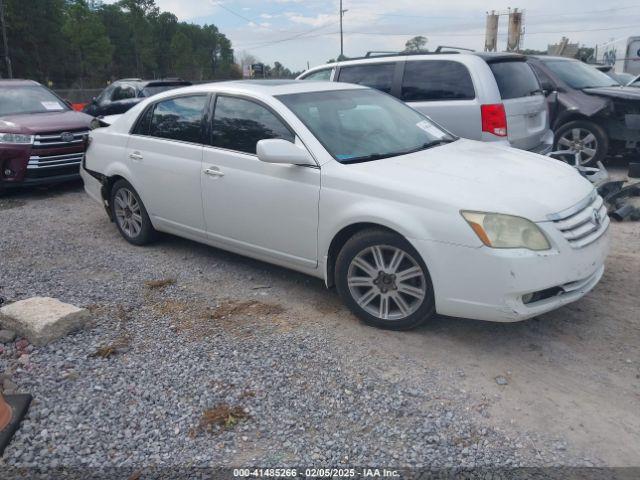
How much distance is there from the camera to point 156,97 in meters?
5.49

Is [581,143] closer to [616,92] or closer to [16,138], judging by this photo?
[616,92]

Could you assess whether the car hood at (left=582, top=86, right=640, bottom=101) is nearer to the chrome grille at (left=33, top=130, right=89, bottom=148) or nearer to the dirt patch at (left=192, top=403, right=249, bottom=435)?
the chrome grille at (left=33, top=130, right=89, bottom=148)

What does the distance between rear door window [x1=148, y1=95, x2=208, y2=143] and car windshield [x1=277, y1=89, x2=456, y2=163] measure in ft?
3.02

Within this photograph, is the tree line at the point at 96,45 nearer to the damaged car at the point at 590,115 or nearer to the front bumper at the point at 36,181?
the front bumper at the point at 36,181

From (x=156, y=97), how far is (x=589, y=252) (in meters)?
4.10

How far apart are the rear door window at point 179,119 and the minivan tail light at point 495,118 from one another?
3335 millimetres

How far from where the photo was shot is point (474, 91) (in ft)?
21.7

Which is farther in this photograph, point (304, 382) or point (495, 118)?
point (495, 118)

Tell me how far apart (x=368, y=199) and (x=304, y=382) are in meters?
1.27

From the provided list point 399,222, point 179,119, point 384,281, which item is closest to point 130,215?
point 179,119

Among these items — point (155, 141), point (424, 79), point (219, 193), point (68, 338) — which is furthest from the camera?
point (424, 79)

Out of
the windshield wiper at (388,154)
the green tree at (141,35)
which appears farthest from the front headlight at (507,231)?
the green tree at (141,35)

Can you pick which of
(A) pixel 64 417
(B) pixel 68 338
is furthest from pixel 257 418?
(B) pixel 68 338

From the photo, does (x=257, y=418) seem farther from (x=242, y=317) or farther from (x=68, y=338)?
(x=68, y=338)
